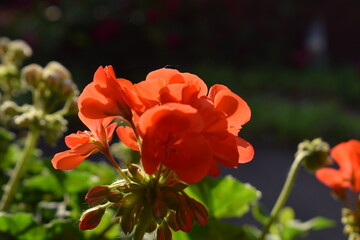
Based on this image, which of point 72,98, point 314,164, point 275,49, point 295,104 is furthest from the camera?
point 275,49

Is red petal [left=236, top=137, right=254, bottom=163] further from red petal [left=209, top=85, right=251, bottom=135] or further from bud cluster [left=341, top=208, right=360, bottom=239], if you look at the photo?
bud cluster [left=341, top=208, right=360, bottom=239]

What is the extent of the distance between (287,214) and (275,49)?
16.8 ft

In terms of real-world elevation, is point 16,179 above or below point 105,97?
below

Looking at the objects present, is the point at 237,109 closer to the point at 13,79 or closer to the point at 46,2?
the point at 13,79

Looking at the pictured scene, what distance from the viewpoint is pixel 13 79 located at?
1023 millimetres

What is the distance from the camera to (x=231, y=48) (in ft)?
19.8

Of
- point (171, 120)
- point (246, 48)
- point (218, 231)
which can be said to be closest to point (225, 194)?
point (218, 231)

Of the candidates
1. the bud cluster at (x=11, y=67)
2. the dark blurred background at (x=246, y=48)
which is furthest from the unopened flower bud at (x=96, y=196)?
the dark blurred background at (x=246, y=48)

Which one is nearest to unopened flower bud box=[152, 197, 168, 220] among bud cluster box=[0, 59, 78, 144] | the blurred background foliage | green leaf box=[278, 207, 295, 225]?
bud cluster box=[0, 59, 78, 144]

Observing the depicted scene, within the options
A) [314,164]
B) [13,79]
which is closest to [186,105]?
[314,164]

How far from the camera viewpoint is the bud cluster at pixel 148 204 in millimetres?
476

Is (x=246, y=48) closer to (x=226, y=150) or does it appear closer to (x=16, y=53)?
(x=16, y=53)

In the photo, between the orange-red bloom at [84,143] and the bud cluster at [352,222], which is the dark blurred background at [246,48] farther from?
the orange-red bloom at [84,143]

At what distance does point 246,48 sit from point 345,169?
5.27m
